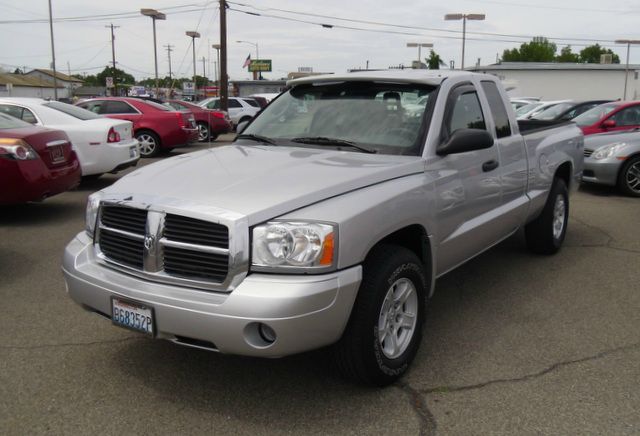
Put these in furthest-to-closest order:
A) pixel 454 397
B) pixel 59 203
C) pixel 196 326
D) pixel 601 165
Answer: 1. pixel 601 165
2. pixel 59 203
3. pixel 454 397
4. pixel 196 326

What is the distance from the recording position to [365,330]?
3.15 metres

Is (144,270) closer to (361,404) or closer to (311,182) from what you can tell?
(311,182)

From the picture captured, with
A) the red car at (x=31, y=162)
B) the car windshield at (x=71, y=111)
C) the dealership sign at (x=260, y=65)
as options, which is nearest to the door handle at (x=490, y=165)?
the red car at (x=31, y=162)

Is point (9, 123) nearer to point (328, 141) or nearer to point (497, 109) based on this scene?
point (328, 141)

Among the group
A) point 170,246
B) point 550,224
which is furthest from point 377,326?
point 550,224

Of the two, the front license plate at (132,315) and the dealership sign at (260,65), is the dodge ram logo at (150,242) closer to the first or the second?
the front license plate at (132,315)

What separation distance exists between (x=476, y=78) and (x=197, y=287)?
3045mm

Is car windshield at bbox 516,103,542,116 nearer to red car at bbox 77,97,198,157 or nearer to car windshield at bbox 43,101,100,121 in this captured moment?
red car at bbox 77,97,198,157

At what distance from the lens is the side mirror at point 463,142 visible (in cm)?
389

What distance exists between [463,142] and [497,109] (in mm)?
1451

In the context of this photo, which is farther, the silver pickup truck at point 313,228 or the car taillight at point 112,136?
the car taillight at point 112,136

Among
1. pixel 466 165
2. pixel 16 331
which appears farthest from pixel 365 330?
pixel 16 331

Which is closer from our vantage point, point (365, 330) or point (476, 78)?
point (365, 330)

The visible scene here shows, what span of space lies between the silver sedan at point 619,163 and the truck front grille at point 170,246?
8.85 m
